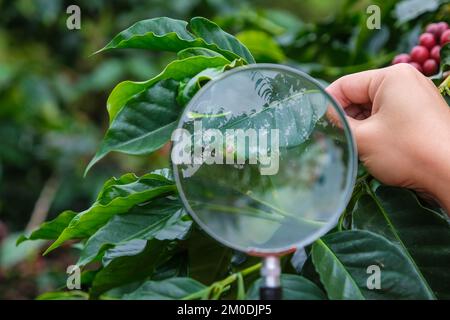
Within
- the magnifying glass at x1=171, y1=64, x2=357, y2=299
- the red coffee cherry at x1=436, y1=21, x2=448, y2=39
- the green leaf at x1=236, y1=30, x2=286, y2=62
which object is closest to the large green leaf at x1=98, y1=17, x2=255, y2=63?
the magnifying glass at x1=171, y1=64, x2=357, y2=299

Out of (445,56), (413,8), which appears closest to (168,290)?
(445,56)

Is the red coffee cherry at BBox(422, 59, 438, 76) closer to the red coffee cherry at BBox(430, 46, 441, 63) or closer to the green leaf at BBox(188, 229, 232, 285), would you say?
the red coffee cherry at BBox(430, 46, 441, 63)

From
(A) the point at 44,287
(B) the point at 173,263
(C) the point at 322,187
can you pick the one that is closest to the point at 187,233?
(B) the point at 173,263

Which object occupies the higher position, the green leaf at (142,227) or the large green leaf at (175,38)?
the large green leaf at (175,38)

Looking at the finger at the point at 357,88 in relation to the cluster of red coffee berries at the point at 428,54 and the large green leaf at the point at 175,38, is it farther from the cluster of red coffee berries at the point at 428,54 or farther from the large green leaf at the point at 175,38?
the cluster of red coffee berries at the point at 428,54

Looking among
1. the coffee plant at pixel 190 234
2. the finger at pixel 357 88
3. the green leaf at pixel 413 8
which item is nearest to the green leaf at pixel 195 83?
the coffee plant at pixel 190 234

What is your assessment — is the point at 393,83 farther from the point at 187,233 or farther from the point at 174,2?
the point at 174,2
